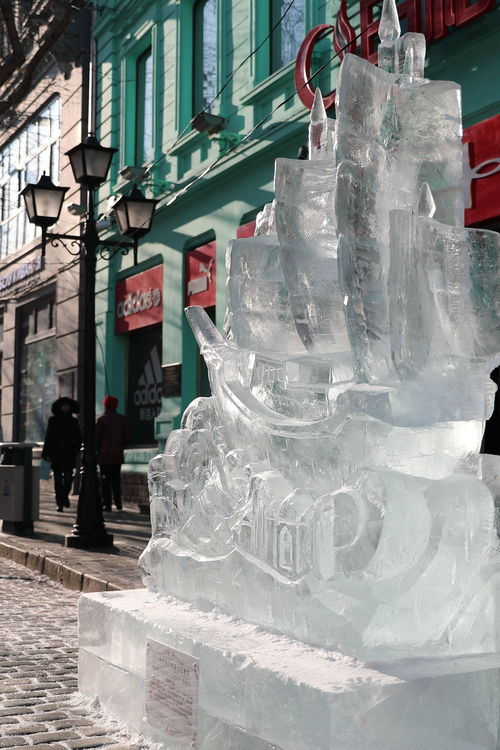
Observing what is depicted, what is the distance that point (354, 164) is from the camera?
2.56m

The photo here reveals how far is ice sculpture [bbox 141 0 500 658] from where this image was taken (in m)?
2.37

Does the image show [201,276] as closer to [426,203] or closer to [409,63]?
[409,63]

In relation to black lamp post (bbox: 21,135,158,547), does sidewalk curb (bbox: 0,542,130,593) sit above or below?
below

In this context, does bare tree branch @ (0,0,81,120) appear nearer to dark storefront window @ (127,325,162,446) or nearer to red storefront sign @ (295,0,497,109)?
red storefront sign @ (295,0,497,109)

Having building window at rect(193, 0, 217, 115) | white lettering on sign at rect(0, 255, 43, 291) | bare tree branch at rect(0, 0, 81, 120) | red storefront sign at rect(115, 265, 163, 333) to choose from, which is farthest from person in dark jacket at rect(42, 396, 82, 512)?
white lettering on sign at rect(0, 255, 43, 291)

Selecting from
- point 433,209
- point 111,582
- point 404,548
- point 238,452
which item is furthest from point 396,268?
point 111,582

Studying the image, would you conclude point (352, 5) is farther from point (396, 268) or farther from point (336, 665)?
point (336, 665)

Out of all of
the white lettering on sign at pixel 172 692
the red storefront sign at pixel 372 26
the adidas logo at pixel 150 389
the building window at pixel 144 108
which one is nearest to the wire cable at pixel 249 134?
the red storefront sign at pixel 372 26

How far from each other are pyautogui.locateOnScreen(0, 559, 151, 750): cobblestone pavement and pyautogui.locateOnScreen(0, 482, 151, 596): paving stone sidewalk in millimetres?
290

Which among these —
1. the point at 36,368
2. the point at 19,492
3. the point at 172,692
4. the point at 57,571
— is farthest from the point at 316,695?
the point at 36,368

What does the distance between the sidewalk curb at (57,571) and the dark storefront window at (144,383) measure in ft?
16.7

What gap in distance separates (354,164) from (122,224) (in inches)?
273

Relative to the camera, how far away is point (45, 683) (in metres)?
4.16

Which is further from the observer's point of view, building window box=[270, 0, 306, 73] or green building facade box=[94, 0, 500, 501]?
building window box=[270, 0, 306, 73]
